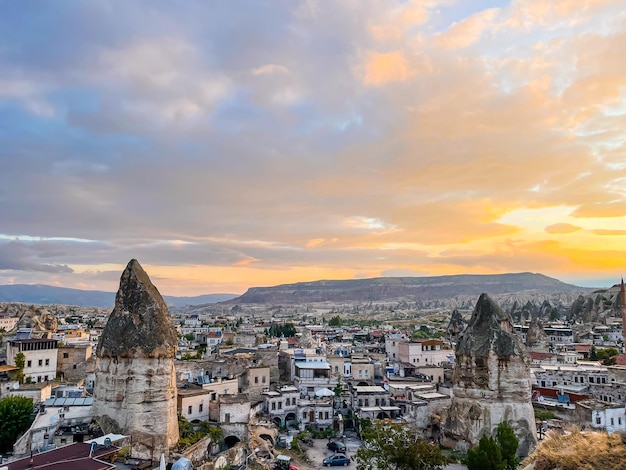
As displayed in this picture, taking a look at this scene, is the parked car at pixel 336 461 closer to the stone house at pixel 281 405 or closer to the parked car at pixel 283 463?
the parked car at pixel 283 463

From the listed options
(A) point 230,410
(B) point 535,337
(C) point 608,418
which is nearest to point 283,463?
(A) point 230,410

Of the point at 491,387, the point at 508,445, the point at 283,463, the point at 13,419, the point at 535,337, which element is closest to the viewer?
the point at 508,445

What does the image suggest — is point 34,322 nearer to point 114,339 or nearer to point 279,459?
point 114,339

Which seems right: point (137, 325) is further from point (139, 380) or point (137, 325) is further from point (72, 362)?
point (72, 362)

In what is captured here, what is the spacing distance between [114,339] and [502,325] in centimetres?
2709

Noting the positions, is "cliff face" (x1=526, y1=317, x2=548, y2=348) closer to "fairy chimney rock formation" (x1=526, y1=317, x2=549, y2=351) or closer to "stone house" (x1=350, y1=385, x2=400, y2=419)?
"fairy chimney rock formation" (x1=526, y1=317, x2=549, y2=351)

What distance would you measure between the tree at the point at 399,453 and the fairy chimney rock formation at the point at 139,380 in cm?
1208

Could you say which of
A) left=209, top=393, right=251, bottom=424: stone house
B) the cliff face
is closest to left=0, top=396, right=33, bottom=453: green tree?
left=209, top=393, right=251, bottom=424: stone house

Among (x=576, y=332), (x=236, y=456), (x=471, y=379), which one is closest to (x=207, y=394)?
(x=236, y=456)

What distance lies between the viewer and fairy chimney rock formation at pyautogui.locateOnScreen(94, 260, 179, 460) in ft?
98.0

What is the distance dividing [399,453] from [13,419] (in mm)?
22394

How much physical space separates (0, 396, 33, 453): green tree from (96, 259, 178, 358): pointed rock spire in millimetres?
5146

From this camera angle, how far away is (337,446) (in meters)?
36.8

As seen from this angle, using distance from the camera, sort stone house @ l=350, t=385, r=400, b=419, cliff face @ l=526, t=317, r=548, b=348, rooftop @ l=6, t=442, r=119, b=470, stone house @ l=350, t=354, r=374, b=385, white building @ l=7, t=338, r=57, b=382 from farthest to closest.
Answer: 1. cliff face @ l=526, t=317, r=548, b=348
2. stone house @ l=350, t=354, r=374, b=385
3. white building @ l=7, t=338, r=57, b=382
4. stone house @ l=350, t=385, r=400, b=419
5. rooftop @ l=6, t=442, r=119, b=470
